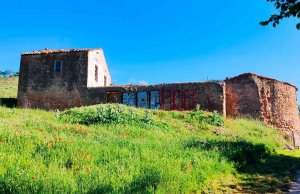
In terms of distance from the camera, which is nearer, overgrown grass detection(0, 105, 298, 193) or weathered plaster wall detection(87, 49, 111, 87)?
overgrown grass detection(0, 105, 298, 193)

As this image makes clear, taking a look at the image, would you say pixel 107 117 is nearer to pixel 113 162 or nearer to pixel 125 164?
pixel 113 162

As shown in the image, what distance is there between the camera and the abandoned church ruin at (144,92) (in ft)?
96.7

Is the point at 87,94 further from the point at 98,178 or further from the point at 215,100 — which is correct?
the point at 98,178

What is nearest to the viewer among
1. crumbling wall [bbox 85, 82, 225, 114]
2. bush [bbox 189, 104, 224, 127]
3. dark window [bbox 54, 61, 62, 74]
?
bush [bbox 189, 104, 224, 127]

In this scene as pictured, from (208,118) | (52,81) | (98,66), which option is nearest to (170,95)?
(208,118)

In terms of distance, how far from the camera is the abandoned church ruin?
29.5m

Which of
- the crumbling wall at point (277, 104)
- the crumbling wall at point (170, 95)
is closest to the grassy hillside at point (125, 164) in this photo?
the crumbling wall at point (170, 95)

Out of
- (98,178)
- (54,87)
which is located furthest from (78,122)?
(54,87)

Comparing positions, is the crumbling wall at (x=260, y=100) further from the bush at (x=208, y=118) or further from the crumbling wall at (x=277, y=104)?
the bush at (x=208, y=118)

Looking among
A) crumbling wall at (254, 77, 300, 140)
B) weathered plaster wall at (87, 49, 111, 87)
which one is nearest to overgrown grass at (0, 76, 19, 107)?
weathered plaster wall at (87, 49, 111, 87)

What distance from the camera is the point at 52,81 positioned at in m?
33.2

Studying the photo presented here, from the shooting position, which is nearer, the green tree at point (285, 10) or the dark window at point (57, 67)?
the green tree at point (285, 10)

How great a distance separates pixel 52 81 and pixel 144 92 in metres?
9.04

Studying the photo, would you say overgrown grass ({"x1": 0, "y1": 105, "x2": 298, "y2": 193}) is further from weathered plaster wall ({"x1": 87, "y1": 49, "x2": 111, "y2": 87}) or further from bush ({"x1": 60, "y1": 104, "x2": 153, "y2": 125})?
weathered plaster wall ({"x1": 87, "y1": 49, "x2": 111, "y2": 87})
